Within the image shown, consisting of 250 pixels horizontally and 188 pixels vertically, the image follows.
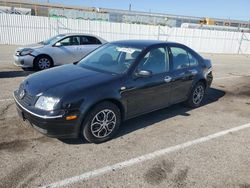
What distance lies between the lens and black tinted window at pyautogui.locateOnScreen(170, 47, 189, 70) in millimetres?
5199

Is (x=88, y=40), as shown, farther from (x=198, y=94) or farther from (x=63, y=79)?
(x=63, y=79)

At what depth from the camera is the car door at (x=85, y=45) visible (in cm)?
1022

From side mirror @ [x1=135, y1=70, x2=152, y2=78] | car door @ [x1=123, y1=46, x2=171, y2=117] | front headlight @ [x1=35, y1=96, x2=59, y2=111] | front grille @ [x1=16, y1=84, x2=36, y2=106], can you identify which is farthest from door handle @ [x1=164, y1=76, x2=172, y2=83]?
front grille @ [x1=16, y1=84, x2=36, y2=106]

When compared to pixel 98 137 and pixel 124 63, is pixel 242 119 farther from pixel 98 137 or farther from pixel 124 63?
pixel 98 137

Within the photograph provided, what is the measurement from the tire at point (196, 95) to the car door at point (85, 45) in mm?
5618

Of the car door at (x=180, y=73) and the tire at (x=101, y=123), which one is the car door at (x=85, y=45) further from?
the tire at (x=101, y=123)

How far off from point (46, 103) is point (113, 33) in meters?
17.3

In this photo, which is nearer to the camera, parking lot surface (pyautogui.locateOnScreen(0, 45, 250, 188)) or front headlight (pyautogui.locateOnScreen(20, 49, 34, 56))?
parking lot surface (pyautogui.locateOnScreen(0, 45, 250, 188))

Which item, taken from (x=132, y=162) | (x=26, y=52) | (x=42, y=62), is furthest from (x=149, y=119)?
(x=26, y=52)

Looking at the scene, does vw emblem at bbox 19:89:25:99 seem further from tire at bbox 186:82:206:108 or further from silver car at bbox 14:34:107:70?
silver car at bbox 14:34:107:70

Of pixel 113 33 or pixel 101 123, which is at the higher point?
pixel 113 33

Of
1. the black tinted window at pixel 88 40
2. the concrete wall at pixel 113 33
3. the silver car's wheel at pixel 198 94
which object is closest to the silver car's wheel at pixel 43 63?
the black tinted window at pixel 88 40

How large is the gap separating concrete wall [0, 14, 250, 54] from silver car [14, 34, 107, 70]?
8.82 m

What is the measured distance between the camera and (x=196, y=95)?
6.07 meters
